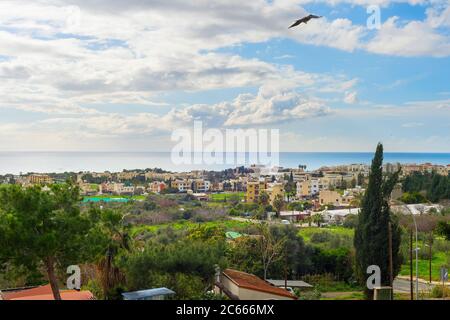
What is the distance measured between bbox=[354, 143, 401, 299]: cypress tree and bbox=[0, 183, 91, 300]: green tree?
5.87 metres

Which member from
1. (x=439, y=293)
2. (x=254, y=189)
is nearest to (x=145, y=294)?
(x=439, y=293)

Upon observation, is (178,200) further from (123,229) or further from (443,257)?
(123,229)

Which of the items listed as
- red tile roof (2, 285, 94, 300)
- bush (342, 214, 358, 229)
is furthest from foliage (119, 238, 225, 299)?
bush (342, 214, 358, 229)

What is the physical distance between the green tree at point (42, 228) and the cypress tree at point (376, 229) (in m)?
5.87

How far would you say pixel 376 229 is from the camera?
881cm

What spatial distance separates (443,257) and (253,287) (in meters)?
9.47

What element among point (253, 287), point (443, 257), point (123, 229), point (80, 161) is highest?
point (80, 161)

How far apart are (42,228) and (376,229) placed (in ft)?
21.0

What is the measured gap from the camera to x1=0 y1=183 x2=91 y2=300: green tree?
4.09 m

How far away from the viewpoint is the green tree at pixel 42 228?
4.09 metres
